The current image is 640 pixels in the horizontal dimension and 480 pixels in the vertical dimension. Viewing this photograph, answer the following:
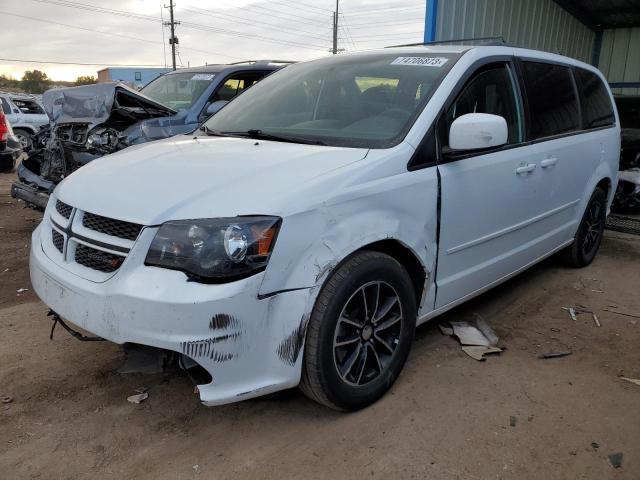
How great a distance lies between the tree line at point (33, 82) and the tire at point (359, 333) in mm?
61927

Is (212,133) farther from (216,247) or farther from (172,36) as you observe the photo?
(172,36)

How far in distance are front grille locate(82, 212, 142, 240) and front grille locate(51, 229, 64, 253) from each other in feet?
0.76

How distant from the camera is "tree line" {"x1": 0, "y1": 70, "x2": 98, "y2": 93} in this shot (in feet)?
198

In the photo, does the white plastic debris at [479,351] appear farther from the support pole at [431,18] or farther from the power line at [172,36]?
the power line at [172,36]

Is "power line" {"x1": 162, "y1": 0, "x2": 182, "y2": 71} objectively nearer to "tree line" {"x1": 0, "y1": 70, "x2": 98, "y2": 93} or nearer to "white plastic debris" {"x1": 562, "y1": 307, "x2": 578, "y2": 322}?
"tree line" {"x1": 0, "y1": 70, "x2": 98, "y2": 93}

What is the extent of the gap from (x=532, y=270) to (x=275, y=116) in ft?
9.55

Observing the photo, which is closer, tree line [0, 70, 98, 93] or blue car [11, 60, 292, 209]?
blue car [11, 60, 292, 209]

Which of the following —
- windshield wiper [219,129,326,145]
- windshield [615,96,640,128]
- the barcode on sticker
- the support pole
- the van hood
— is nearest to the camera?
the van hood

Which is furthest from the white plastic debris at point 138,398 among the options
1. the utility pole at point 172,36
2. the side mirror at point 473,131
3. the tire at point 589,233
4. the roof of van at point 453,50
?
the utility pole at point 172,36

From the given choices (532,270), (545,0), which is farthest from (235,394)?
(545,0)

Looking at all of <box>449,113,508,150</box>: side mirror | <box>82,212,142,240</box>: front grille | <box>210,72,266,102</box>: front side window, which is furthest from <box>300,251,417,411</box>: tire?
<box>210,72,266,102</box>: front side window

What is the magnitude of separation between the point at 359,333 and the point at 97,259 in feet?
4.03

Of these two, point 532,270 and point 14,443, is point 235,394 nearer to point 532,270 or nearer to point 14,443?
point 14,443

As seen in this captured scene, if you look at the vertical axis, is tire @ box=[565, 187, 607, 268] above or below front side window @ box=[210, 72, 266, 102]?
below
